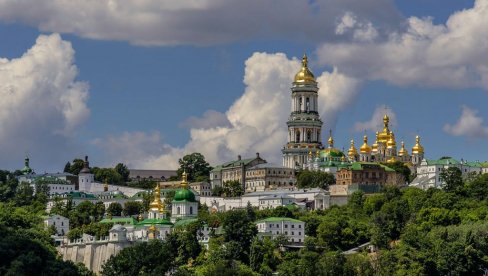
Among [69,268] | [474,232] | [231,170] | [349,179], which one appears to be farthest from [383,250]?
[231,170]

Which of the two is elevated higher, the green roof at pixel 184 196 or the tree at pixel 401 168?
the tree at pixel 401 168

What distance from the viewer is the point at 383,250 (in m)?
92.8

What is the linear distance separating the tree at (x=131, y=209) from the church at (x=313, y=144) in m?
20.5

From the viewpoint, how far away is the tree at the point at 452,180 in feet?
368

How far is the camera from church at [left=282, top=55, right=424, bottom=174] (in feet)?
463

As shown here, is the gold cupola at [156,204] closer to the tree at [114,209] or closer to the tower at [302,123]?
the tree at [114,209]

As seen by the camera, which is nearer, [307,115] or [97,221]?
[97,221]

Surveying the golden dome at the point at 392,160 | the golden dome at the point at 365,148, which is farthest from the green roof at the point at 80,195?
the golden dome at the point at 392,160

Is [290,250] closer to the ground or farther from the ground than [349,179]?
closer to the ground

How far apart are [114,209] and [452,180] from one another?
3239 cm

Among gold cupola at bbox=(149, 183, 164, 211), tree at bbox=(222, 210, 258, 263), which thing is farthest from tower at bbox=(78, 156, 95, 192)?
tree at bbox=(222, 210, 258, 263)

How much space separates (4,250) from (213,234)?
21.6 metres

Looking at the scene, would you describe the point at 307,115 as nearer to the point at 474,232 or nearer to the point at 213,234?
the point at 213,234

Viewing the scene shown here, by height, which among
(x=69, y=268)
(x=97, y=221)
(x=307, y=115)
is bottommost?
(x=69, y=268)
